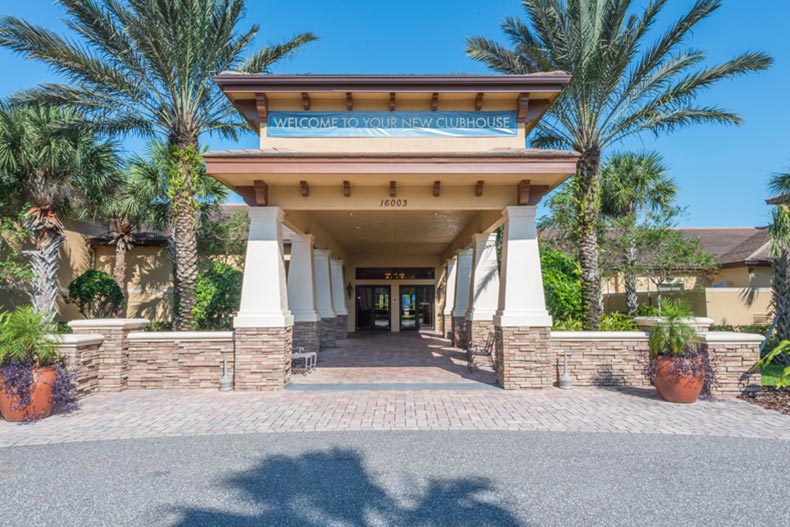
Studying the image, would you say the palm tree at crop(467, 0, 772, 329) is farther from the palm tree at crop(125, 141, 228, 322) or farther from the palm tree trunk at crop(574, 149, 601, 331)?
the palm tree at crop(125, 141, 228, 322)

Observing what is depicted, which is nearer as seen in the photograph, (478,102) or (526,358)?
(526,358)

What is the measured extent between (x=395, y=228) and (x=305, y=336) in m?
4.82

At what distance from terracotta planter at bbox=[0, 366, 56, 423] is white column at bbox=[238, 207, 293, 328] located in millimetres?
2943

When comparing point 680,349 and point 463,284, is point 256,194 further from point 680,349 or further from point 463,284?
point 463,284

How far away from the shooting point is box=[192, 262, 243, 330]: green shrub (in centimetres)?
1353

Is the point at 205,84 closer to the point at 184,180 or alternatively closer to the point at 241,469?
the point at 184,180

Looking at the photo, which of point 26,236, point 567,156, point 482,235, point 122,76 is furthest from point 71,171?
point 567,156

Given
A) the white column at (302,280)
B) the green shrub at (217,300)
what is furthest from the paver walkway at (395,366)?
the green shrub at (217,300)

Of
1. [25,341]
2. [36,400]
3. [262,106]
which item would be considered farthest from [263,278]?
[36,400]

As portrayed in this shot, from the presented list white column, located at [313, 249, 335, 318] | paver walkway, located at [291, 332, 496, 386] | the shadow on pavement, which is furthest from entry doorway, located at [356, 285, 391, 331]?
the shadow on pavement

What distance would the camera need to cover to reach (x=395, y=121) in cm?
935

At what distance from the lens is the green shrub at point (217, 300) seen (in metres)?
13.5

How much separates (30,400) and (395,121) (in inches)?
316

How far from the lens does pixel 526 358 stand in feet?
27.8
